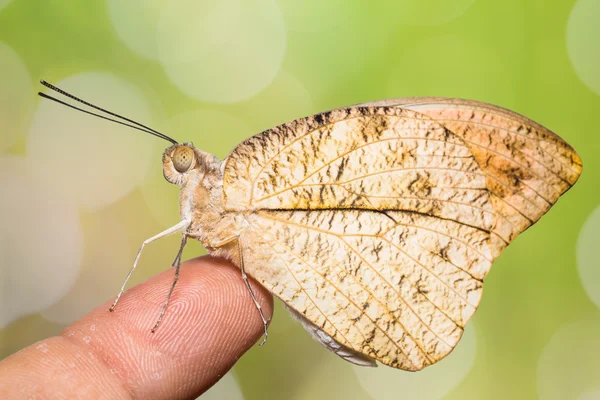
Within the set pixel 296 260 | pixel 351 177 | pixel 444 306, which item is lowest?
pixel 444 306

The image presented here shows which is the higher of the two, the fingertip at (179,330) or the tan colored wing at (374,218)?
the tan colored wing at (374,218)

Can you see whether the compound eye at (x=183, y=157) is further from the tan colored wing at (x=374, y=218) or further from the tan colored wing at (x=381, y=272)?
the tan colored wing at (x=381, y=272)

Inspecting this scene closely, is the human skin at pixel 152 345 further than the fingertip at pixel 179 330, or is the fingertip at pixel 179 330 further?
the fingertip at pixel 179 330

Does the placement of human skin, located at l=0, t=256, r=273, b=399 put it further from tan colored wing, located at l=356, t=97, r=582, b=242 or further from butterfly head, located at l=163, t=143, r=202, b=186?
tan colored wing, located at l=356, t=97, r=582, b=242

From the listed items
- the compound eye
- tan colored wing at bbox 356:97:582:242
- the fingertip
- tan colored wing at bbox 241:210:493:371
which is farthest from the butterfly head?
tan colored wing at bbox 356:97:582:242

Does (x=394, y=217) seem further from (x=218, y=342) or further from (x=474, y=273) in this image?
(x=218, y=342)

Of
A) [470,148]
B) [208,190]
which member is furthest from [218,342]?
[470,148]

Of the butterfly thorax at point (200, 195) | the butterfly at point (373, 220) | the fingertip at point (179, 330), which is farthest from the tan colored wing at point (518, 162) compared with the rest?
the fingertip at point (179, 330)
